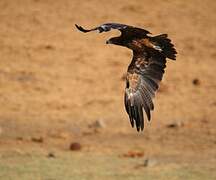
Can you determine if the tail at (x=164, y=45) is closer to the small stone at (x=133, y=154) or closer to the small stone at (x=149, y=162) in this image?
the small stone at (x=149, y=162)

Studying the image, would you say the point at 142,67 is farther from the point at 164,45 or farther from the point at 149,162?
the point at 149,162

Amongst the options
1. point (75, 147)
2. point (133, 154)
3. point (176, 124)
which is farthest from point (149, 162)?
point (176, 124)

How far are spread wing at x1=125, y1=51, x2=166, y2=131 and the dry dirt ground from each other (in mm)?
2097

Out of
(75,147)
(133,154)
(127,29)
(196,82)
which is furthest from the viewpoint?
(196,82)

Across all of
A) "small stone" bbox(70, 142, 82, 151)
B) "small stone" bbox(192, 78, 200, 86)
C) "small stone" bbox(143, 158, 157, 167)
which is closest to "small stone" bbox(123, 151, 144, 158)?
"small stone" bbox(143, 158, 157, 167)

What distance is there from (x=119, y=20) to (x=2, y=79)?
4.06 metres

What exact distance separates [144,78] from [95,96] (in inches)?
291

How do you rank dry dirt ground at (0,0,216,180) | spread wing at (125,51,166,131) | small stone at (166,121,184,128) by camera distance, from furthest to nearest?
1. small stone at (166,121,184,128)
2. dry dirt ground at (0,0,216,180)
3. spread wing at (125,51,166,131)

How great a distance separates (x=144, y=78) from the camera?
34.3 feet

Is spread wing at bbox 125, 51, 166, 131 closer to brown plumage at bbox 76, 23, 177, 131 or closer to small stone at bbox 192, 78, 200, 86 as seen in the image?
brown plumage at bbox 76, 23, 177, 131

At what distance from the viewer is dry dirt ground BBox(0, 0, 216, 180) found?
13266 millimetres

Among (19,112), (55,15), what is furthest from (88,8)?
(19,112)

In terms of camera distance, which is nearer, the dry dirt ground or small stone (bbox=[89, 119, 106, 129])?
the dry dirt ground

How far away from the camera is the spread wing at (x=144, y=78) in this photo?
10.3 m
